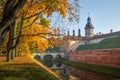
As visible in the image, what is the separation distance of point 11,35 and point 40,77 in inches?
218

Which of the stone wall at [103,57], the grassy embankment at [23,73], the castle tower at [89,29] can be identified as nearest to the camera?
the grassy embankment at [23,73]

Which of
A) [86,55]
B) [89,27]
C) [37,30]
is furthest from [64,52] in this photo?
[37,30]

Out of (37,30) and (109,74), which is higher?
(37,30)

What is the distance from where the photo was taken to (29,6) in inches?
657

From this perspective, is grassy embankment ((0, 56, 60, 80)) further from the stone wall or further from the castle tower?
the castle tower

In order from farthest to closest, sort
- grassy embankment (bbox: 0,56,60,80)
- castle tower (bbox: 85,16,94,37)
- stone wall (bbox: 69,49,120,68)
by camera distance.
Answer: castle tower (bbox: 85,16,94,37) → stone wall (bbox: 69,49,120,68) → grassy embankment (bbox: 0,56,60,80)

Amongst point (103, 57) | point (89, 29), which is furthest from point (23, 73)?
point (89, 29)

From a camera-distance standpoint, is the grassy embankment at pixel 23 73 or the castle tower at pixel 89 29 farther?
the castle tower at pixel 89 29

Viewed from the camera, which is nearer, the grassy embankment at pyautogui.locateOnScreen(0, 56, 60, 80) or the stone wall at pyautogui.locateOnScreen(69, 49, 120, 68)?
the grassy embankment at pyautogui.locateOnScreen(0, 56, 60, 80)

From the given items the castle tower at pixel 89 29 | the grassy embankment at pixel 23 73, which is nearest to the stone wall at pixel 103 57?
the grassy embankment at pixel 23 73

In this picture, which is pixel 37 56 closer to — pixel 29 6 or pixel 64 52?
pixel 64 52

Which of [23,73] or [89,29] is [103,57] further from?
[89,29]

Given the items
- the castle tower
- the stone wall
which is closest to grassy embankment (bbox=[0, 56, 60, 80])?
the stone wall

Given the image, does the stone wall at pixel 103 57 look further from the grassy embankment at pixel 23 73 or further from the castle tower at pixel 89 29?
the castle tower at pixel 89 29
